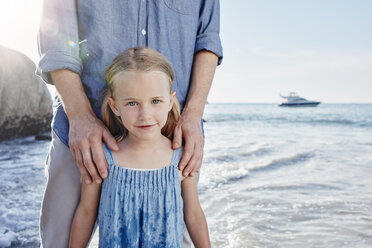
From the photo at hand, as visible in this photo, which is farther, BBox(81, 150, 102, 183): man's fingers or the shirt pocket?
the shirt pocket

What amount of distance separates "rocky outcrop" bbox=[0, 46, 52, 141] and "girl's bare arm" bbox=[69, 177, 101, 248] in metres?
9.74

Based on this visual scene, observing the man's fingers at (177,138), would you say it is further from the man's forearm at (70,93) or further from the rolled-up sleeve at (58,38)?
the rolled-up sleeve at (58,38)

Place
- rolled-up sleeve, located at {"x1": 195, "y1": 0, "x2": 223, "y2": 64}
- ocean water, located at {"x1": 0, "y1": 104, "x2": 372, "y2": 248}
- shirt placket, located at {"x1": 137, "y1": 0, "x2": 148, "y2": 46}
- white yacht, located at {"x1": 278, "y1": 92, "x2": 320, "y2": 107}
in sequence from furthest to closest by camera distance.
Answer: white yacht, located at {"x1": 278, "y1": 92, "x2": 320, "y2": 107} < ocean water, located at {"x1": 0, "y1": 104, "x2": 372, "y2": 248} < rolled-up sleeve, located at {"x1": 195, "y1": 0, "x2": 223, "y2": 64} < shirt placket, located at {"x1": 137, "y1": 0, "x2": 148, "y2": 46}

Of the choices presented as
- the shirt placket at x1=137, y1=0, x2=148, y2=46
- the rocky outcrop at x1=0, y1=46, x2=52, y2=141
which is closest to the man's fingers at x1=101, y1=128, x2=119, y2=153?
the shirt placket at x1=137, y1=0, x2=148, y2=46

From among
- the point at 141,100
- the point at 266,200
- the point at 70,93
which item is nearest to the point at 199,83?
the point at 141,100

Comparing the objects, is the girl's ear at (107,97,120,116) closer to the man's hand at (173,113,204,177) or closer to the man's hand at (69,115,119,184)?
the man's hand at (69,115,119,184)

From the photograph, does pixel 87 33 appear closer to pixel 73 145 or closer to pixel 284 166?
pixel 73 145

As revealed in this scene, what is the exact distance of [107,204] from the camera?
5.68 feet

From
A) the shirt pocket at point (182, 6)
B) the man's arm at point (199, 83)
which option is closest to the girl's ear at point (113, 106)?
the man's arm at point (199, 83)

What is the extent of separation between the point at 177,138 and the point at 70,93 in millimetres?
589

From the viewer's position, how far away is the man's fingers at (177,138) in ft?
6.05

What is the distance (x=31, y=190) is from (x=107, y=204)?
3954 millimetres

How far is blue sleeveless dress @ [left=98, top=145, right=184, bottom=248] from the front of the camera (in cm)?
172

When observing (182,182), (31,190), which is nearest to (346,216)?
(182,182)
